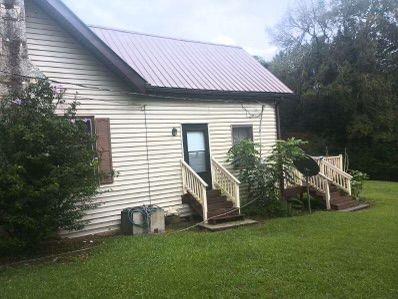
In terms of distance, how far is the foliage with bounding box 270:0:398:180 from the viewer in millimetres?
27016

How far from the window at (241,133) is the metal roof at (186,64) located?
1.19 m

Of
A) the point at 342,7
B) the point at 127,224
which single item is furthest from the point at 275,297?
the point at 342,7

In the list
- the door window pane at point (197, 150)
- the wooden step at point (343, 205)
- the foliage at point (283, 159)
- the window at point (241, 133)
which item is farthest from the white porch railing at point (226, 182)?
the wooden step at point (343, 205)

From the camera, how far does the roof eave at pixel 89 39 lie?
9031 mm

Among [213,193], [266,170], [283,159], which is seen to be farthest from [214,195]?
[283,159]

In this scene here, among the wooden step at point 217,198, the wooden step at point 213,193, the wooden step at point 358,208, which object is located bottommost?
the wooden step at point 358,208

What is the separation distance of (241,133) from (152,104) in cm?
360

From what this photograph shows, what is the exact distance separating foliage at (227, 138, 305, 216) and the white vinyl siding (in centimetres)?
96

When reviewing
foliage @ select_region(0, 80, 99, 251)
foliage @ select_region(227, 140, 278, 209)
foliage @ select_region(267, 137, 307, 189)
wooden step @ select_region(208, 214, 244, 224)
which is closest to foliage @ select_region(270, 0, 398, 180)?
foliage @ select_region(267, 137, 307, 189)

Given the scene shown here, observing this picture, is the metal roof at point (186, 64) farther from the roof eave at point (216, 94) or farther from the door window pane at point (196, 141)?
the door window pane at point (196, 141)

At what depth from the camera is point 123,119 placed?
10.6 meters

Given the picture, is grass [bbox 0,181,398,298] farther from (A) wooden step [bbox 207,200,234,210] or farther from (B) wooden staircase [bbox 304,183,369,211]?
(B) wooden staircase [bbox 304,183,369,211]

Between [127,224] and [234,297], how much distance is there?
5021mm

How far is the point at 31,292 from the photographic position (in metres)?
5.68
